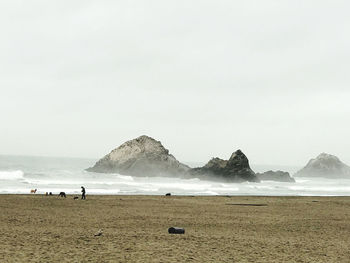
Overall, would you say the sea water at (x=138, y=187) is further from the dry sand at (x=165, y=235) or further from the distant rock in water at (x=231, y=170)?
the dry sand at (x=165, y=235)

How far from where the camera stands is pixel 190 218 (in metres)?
25.6

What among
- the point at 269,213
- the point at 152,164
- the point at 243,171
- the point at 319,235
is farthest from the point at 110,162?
the point at 319,235

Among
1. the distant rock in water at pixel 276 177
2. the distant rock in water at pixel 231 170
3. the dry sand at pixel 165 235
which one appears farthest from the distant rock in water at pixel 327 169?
the dry sand at pixel 165 235

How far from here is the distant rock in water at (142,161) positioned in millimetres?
101562

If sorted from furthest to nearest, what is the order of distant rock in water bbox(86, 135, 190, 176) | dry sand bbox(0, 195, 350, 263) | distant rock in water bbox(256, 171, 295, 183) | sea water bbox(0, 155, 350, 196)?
1. distant rock in water bbox(256, 171, 295, 183)
2. distant rock in water bbox(86, 135, 190, 176)
3. sea water bbox(0, 155, 350, 196)
4. dry sand bbox(0, 195, 350, 263)

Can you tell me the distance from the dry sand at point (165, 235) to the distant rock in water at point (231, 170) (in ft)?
208

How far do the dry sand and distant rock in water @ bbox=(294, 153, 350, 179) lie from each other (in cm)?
16277

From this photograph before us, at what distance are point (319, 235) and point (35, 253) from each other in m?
13.9

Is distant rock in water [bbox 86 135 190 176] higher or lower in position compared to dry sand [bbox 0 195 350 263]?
higher

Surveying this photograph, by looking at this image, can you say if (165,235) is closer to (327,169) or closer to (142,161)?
(142,161)

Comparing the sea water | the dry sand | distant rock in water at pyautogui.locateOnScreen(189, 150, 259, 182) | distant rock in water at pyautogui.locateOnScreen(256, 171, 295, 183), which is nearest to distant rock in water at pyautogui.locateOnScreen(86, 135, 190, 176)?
distant rock in water at pyautogui.locateOnScreen(189, 150, 259, 182)

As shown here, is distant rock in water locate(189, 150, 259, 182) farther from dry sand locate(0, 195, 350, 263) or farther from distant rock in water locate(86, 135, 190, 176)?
dry sand locate(0, 195, 350, 263)

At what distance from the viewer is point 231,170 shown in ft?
312

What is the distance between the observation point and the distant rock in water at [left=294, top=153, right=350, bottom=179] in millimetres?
181625
